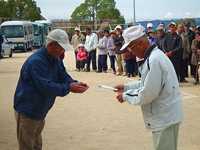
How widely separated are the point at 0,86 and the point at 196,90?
22.9 feet

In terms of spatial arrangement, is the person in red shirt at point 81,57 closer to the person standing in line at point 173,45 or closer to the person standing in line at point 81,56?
the person standing in line at point 81,56

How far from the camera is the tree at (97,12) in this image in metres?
65.8

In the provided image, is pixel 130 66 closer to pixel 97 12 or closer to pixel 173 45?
pixel 173 45

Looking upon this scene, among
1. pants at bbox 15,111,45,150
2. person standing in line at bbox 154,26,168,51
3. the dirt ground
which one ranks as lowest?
the dirt ground

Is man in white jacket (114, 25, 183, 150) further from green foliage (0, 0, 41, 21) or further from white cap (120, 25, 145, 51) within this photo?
green foliage (0, 0, 41, 21)

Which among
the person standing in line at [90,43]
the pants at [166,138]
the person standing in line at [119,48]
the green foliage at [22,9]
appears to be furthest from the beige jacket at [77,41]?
the green foliage at [22,9]

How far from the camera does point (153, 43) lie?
11.8 metres

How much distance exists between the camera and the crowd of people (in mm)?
12435

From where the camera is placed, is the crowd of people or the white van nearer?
the crowd of people

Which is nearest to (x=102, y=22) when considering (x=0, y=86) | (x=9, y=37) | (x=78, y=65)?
(x=9, y=37)

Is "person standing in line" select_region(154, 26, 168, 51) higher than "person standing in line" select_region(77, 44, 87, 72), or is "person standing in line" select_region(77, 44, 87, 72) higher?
"person standing in line" select_region(154, 26, 168, 51)

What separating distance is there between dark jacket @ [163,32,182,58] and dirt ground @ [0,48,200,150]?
1358mm

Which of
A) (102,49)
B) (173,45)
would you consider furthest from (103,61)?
(173,45)

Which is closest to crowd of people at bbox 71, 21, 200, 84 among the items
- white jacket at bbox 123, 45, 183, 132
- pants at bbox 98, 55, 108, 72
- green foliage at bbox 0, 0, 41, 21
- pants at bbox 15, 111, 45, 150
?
pants at bbox 98, 55, 108, 72
